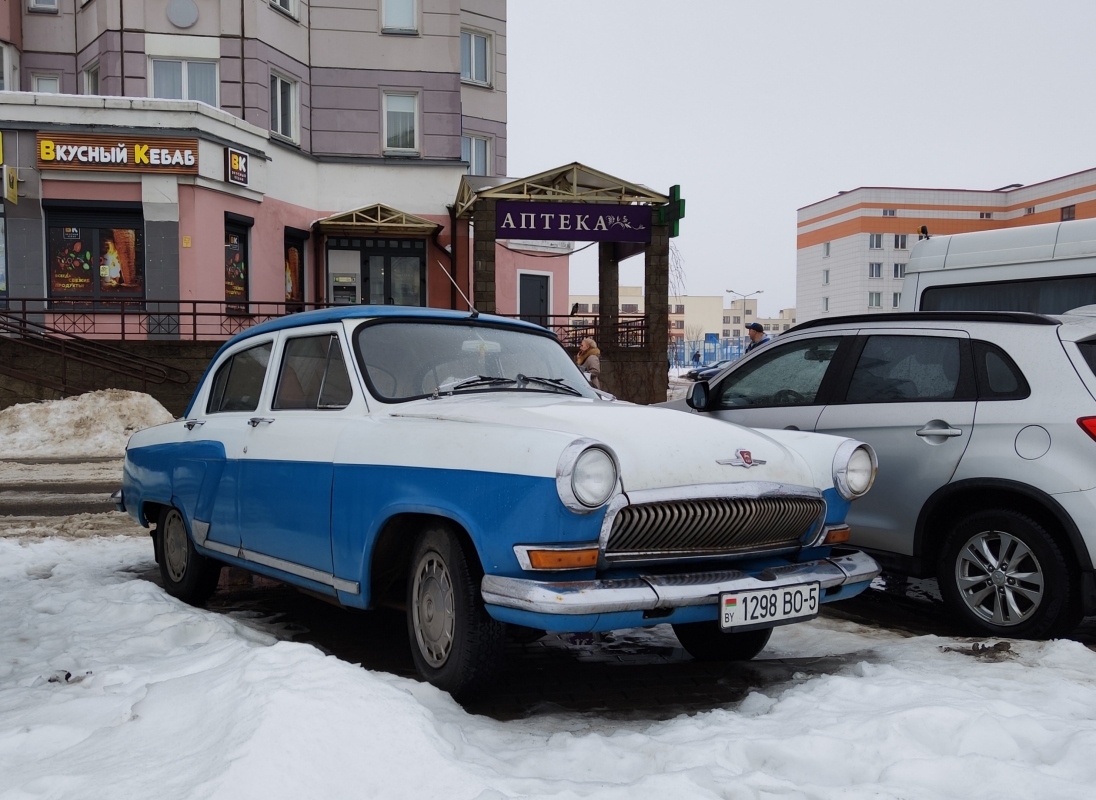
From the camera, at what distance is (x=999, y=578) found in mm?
5336

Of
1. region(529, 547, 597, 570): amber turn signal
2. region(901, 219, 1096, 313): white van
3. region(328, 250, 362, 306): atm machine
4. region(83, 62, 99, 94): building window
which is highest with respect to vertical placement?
region(83, 62, 99, 94): building window

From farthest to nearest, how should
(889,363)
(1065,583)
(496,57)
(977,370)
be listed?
(496,57) → (889,363) → (977,370) → (1065,583)

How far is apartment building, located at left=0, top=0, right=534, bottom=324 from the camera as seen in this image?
21531mm

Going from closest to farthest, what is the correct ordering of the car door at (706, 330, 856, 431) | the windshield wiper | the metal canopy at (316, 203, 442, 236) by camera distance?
the windshield wiper < the car door at (706, 330, 856, 431) < the metal canopy at (316, 203, 442, 236)

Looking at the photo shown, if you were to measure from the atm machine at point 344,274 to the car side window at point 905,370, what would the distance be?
2122 cm

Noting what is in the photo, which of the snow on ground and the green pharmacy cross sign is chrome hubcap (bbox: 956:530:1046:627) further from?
the green pharmacy cross sign

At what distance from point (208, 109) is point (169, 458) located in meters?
17.6

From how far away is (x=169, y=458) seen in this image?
629 cm

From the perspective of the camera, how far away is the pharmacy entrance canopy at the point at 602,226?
70.8ft

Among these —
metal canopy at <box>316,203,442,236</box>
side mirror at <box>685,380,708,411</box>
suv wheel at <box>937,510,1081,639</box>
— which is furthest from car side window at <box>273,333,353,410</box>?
metal canopy at <box>316,203,442,236</box>

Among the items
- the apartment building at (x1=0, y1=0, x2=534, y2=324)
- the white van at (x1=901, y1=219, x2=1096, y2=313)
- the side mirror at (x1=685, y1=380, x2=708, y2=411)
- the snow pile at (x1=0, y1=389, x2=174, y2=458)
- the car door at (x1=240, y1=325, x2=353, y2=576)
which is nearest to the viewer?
the car door at (x1=240, y1=325, x2=353, y2=576)

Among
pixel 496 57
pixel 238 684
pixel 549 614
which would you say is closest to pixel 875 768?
pixel 549 614

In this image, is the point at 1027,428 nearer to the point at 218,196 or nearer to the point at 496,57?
the point at 218,196

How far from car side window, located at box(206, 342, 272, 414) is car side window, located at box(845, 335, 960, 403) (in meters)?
3.63
